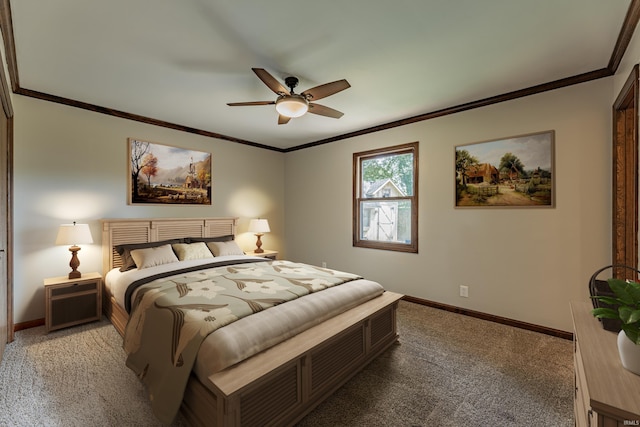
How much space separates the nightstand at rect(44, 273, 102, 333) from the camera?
2877mm

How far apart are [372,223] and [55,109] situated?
422 cm

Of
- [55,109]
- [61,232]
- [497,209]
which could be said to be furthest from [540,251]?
[55,109]

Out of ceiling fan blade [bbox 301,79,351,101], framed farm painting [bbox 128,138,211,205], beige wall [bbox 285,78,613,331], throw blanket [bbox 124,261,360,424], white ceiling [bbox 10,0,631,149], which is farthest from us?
framed farm painting [bbox 128,138,211,205]

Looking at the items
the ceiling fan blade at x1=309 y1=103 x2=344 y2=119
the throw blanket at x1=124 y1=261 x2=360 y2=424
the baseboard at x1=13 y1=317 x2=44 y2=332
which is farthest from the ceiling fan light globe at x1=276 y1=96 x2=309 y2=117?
the baseboard at x1=13 y1=317 x2=44 y2=332

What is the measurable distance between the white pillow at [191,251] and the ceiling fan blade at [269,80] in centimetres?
235

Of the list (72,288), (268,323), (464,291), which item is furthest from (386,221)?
Answer: (72,288)

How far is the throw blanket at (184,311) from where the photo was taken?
1679mm

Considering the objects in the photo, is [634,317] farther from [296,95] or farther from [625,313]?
[296,95]

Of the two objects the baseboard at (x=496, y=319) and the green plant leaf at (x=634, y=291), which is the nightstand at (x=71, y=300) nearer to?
the baseboard at (x=496, y=319)

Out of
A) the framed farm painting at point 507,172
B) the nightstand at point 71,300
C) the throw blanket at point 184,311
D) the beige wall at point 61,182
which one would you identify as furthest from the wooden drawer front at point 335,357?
the beige wall at point 61,182

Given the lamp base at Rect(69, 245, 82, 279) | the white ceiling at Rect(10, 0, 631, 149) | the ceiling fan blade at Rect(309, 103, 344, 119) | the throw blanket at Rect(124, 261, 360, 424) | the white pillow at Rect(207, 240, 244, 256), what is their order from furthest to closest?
the white pillow at Rect(207, 240, 244, 256) → the lamp base at Rect(69, 245, 82, 279) → the ceiling fan blade at Rect(309, 103, 344, 119) → the white ceiling at Rect(10, 0, 631, 149) → the throw blanket at Rect(124, 261, 360, 424)

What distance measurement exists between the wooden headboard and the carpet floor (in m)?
0.96

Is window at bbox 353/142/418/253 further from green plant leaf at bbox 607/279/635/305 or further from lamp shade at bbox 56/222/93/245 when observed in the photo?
lamp shade at bbox 56/222/93/245

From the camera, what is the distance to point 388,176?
13.8 ft
